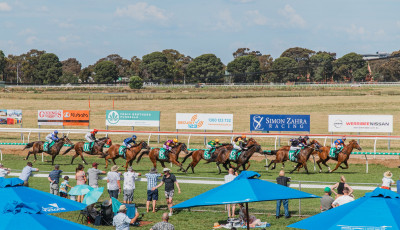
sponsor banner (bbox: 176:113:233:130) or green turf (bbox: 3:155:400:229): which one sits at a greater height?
sponsor banner (bbox: 176:113:233:130)

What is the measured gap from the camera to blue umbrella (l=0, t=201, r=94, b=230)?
22.1ft

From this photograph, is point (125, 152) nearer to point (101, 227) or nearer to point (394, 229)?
point (101, 227)

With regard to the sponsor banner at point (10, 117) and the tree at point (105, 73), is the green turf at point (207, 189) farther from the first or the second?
the tree at point (105, 73)

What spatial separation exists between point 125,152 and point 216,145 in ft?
12.3

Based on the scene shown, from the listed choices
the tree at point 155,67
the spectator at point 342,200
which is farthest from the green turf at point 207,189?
the tree at point 155,67

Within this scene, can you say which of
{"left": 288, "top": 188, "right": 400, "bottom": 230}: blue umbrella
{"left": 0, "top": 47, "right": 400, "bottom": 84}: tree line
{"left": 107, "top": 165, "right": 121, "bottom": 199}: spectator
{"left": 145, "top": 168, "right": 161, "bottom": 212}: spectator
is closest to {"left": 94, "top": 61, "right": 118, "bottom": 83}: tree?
{"left": 0, "top": 47, "right": 400, "bottom": 84}: tree line

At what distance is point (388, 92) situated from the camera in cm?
6975

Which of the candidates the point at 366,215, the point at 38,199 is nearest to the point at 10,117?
the point at 38,199

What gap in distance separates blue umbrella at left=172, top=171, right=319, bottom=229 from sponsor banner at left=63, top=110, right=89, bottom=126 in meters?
24.5

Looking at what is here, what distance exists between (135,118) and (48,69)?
105281 mm

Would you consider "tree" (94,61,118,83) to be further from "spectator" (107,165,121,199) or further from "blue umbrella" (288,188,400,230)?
"blue umbrella" (288,188,400,230)

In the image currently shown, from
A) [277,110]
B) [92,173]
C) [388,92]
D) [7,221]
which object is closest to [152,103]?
[277,110]

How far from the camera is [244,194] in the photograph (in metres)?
9.23

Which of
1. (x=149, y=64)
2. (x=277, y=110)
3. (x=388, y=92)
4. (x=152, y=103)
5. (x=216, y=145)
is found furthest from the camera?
(x=149, y=64)
